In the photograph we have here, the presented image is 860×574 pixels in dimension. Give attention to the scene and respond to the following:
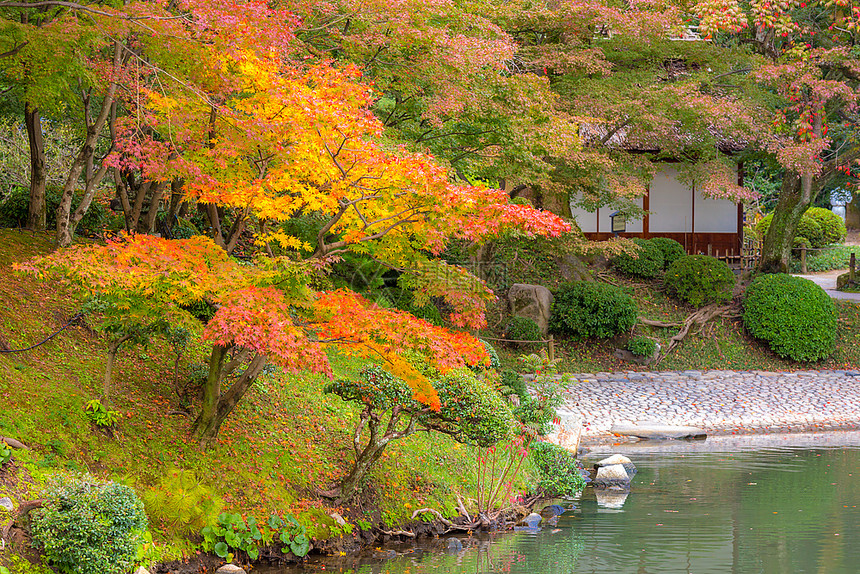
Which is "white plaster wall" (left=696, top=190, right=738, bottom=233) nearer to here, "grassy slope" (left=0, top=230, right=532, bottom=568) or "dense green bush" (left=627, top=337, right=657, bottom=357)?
"dense green bush" (left=627, top=337, right=657, bottom=357)

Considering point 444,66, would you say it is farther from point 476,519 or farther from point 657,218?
point 657,218

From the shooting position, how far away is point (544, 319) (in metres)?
20.2

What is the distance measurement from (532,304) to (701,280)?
4.77 metres

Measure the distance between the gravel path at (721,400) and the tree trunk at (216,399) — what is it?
740 centimetres

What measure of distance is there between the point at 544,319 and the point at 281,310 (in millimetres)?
12896

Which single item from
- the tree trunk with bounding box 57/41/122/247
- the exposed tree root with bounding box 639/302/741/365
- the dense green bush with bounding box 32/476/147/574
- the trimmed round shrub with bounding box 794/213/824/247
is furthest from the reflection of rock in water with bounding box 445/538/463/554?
the trimmed round shrub with bounding box 794/213/824/247

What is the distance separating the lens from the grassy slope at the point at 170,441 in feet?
28.2

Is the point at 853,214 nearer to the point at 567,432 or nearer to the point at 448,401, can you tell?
Result: the point at 567,432

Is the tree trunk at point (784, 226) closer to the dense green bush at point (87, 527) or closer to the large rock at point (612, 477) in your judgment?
the large rock at point (612, 477)

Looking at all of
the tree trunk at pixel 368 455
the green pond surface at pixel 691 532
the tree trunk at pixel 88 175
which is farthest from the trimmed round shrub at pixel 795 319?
the tree trunk at pixel 88 175

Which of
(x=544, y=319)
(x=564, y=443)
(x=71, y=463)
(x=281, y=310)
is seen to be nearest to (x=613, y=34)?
(x=544, y=319)

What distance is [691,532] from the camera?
399 inches

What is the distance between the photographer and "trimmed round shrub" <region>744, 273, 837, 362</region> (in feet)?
67.6

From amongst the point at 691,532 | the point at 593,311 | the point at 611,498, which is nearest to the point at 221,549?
the point at 691,532
